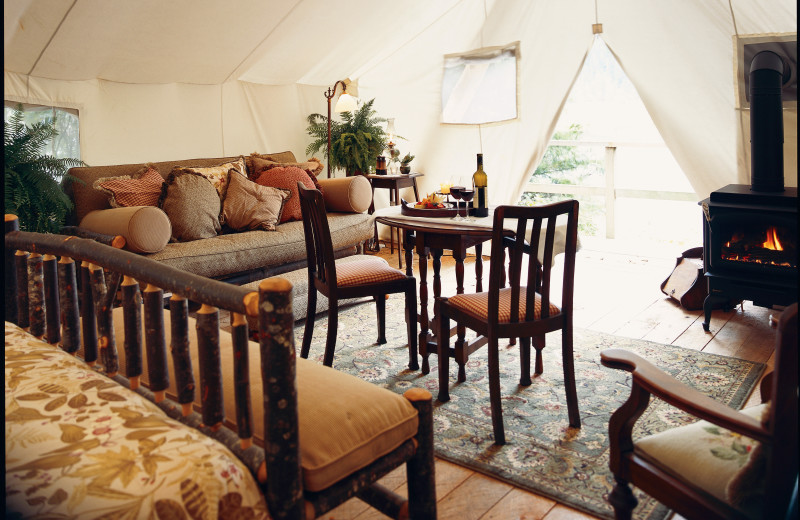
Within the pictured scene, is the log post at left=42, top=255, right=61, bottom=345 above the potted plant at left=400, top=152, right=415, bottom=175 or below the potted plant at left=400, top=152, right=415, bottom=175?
below

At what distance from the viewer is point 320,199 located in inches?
108

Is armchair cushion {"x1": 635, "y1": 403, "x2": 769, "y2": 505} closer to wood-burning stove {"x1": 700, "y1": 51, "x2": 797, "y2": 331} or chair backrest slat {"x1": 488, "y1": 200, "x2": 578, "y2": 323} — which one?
chair backrest slat {"x1": 488, "y1": 200, "x2": 578, "y2": 323}

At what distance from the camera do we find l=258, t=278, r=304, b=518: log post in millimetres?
1199

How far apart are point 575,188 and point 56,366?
4.73 meters

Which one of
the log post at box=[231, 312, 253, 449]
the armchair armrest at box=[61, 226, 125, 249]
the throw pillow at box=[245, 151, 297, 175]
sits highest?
the throw pillow at box=[245, 151, 297, 175]

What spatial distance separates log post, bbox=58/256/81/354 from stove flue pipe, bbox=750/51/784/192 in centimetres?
326

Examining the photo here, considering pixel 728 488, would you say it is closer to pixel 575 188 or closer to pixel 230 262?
pixel 230 262

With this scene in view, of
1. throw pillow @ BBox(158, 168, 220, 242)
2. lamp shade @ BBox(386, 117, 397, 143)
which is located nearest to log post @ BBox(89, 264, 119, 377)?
throw pillow @ BBox(158, 168, 220, 242)

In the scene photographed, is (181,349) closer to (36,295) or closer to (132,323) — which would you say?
(132,323)

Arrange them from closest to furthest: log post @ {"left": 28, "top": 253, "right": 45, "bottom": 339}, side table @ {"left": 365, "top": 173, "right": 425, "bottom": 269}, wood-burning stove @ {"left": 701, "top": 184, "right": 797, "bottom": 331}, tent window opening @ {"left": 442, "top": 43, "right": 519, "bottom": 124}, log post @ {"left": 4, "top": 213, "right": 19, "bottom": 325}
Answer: log post @ {"left": 28, "top": 253, "right": 45, "bottom": 339} < log post @ {"left": 4, "top": 213, "right": 19, "bottom": 325} < wood-burning stove @ {"left": 701, "top": 184, "right": 797, "bottom": 331} < tent window opening @ {"left": 442, "top": 43, "right": 519, "bottom": 124} < side table @ {"left": 365, "top": 173, "right": 425, "bottom": 269}

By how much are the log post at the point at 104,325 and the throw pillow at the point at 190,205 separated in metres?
2.26

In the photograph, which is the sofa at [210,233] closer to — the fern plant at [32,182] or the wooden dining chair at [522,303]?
the fern plant at [32,182]

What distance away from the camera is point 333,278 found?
2.91 meters

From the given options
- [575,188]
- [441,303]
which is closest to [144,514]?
[441,303]
